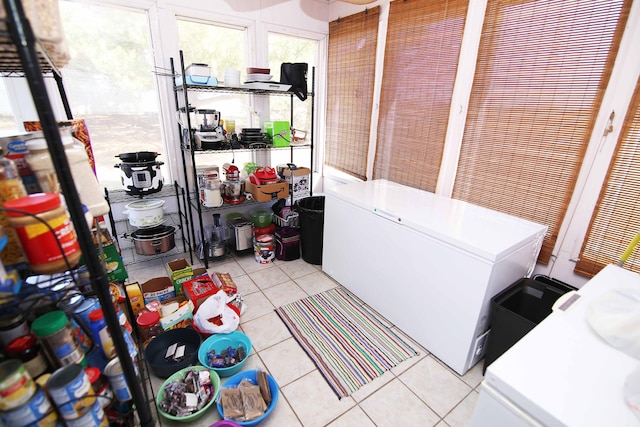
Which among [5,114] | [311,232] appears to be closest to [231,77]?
[311,232]

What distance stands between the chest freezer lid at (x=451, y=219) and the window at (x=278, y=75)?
46.0 inches

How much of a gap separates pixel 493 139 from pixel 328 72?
6.44 ft

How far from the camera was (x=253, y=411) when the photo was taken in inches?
54.5

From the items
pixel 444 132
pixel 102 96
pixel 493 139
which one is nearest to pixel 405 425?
pixel 493 139

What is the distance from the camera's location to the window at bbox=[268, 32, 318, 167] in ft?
9.77

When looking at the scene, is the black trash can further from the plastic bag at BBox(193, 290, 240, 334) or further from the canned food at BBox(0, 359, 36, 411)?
the canned food at BBox(0, 359, 36, 411)

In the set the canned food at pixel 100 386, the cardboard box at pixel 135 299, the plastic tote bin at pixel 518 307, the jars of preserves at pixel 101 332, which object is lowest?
the cardboard box at pixel 135 299

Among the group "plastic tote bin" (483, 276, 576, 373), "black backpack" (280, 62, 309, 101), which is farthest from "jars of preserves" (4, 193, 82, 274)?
"black backpack" (280, 62, 309, 101)

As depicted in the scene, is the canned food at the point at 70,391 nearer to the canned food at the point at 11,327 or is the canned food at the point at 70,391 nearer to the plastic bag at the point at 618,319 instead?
the canned food at the point at 11,327

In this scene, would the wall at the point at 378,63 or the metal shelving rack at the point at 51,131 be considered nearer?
the metal shelving rack at the point at 51,131

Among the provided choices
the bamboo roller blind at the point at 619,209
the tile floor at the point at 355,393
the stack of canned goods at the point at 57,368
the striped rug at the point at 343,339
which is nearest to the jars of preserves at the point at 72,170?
the stack of canned goods at the point at 57,368

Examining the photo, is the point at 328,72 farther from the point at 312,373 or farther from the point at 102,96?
the point at 312,373

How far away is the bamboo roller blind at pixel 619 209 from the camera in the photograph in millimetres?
1456

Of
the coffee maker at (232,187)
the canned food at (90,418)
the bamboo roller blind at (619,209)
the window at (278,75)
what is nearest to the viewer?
the canned food at (90,418)
